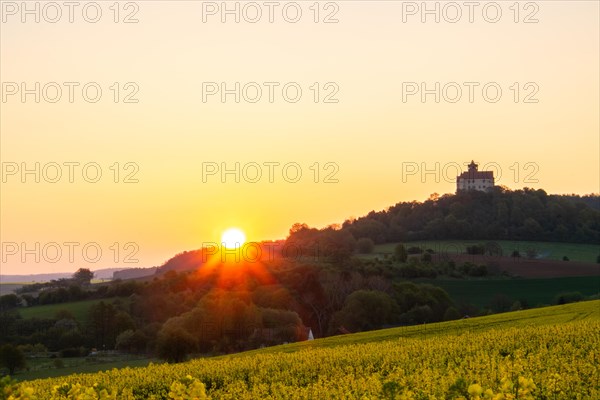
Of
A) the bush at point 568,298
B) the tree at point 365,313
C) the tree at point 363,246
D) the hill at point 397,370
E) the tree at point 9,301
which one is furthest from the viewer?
the tree at point 363,246

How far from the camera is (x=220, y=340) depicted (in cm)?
7800

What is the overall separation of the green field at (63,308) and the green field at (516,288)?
134 ft

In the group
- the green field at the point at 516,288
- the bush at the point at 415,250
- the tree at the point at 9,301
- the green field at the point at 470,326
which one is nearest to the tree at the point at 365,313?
the green field at the point at 516,288

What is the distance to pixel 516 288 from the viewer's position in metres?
96.4

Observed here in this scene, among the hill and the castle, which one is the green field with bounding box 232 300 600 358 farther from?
the castle

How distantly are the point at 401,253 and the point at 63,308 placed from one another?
44880 mm

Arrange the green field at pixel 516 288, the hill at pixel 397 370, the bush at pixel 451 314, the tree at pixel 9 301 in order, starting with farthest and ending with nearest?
1. the tree at pixel 9 301
2. the green field at pixel 516 288
3. the bush at pixel 451 314
4. the hill at pixel 397 370

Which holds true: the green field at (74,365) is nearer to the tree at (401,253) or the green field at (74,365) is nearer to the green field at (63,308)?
the green field at (63,308)

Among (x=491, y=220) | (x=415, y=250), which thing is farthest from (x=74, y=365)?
(x=491, y=220)

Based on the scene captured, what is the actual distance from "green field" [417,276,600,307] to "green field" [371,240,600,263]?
44.5ft

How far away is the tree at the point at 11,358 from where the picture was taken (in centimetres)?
6950

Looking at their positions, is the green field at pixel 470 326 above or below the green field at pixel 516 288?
above

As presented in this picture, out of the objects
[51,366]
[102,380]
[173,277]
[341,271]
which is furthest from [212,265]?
[102,380]

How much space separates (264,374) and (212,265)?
86.8 meters
